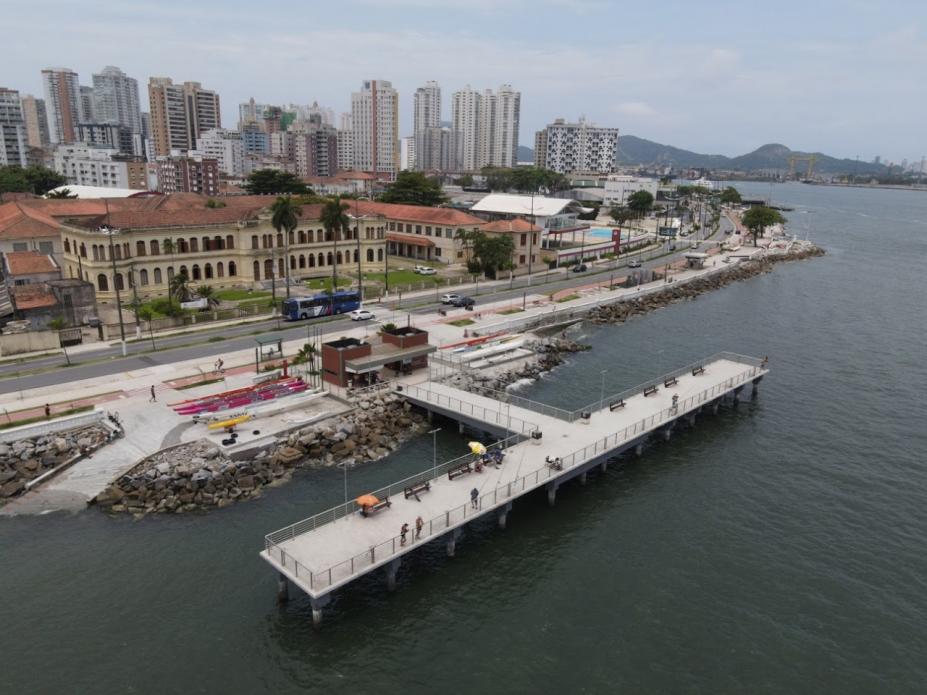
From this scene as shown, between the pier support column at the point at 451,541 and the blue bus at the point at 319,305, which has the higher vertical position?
the blue bus at the point at 319,305

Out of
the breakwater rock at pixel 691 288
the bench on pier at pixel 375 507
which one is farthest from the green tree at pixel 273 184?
the bench on pier at pixel 375 507

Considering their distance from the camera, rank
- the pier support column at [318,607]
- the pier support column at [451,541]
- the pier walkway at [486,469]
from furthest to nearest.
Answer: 1. the pier support column at [451,541]
2. the pier walkway at [486,469]
3. the pier support column at [318,607]

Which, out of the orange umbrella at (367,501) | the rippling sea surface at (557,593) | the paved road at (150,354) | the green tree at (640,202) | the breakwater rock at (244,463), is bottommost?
the rippling sea surface at (557,593)

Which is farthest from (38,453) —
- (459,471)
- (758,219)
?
(758,219)

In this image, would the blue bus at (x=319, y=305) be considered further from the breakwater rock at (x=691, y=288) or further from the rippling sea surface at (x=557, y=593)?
the breakwater rock at (x=691, y=288)

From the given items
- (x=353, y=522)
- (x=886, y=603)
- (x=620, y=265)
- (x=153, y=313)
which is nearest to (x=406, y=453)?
(x=353, y=522)

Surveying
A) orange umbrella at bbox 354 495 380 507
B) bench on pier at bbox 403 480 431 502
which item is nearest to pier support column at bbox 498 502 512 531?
bench on pier at bbox 403 480 431 502

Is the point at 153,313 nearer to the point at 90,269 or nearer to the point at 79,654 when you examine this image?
the point at 90,269
